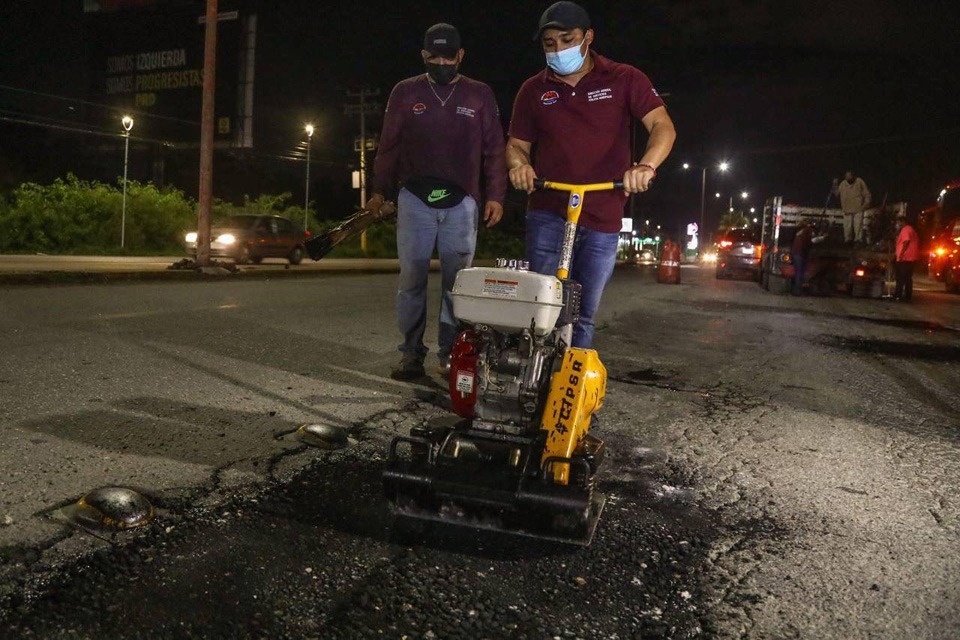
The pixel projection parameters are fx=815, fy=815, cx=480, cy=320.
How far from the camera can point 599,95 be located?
12.4 feet

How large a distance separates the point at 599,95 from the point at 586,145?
234 mm

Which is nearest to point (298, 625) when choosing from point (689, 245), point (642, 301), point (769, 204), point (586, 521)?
point (586, 521)

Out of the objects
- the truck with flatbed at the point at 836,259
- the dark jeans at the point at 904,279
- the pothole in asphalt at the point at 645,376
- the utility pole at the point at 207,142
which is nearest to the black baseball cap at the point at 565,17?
the pothole in asphalt at the point at 645,376

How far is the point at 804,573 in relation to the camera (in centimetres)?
256

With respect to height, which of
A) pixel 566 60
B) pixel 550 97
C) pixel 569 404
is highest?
pixel 566 60

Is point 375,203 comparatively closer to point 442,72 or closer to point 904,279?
point 442,72

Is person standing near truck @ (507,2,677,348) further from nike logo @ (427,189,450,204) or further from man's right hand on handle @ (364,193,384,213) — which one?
man's right hand on handle @ (364,193,384,213)

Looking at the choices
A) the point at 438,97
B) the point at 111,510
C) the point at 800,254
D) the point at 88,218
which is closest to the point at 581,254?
the point at 438,97

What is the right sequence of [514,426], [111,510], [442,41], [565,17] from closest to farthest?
[111,510]
[514,426]
[565,17]
[442,41]

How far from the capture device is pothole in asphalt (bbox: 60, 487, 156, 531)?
261cm

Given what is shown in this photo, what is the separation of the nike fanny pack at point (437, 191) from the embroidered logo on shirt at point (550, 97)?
54.7 inches

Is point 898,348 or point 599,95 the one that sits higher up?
point 599,95

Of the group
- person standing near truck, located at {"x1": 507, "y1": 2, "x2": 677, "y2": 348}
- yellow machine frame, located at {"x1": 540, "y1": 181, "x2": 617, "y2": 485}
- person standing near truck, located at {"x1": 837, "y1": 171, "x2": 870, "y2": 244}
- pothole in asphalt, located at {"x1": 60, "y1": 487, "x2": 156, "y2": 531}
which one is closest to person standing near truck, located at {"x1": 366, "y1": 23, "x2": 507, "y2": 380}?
person standing near truck, located at {"x1": 507, "y1": 2, "x2": 677, "y2": 348}

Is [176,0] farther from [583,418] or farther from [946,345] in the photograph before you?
[583,418]
